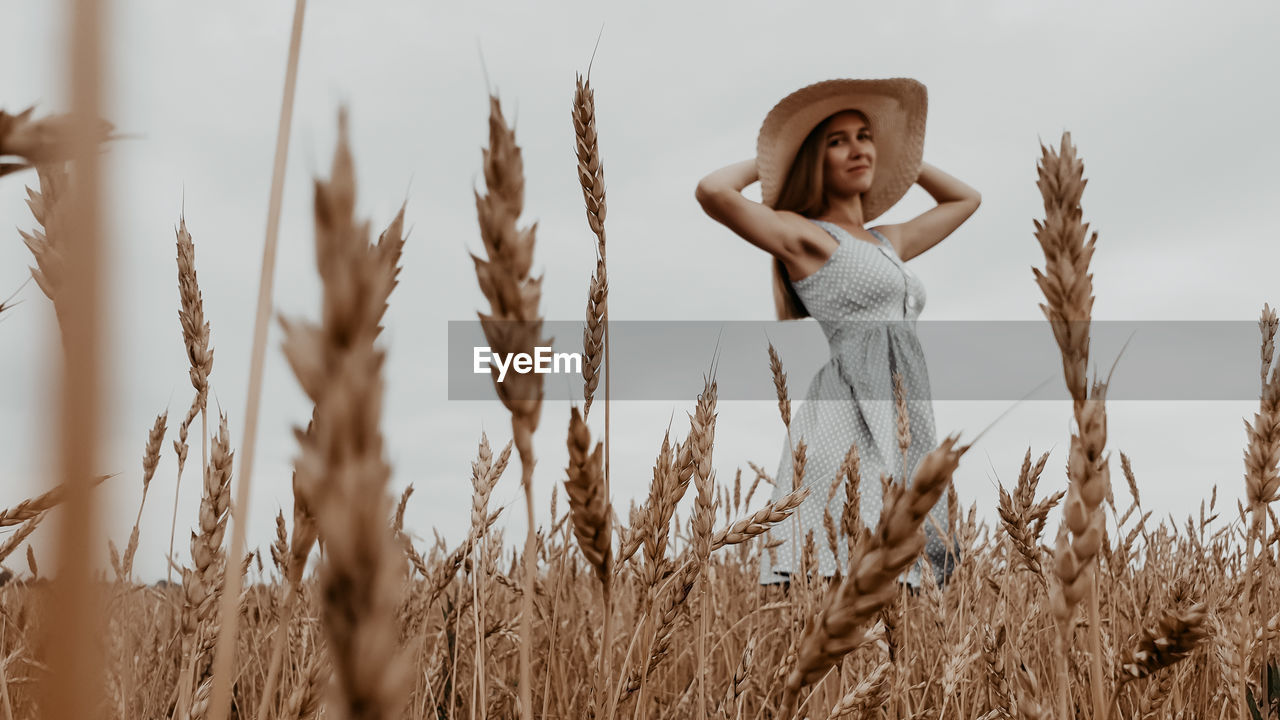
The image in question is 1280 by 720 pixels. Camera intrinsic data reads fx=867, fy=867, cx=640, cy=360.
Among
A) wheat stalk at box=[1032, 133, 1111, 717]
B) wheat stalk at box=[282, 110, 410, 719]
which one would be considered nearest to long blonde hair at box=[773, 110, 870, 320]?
wheat stalk at box=[1032, 133, 1111, 717]

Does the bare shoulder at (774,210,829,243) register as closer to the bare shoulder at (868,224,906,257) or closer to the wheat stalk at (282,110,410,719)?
the bare shoulder at (868,224,906,257)

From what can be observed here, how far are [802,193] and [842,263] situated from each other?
812 millimetres

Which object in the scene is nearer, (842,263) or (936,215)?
(842,263)

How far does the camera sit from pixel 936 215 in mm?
6512

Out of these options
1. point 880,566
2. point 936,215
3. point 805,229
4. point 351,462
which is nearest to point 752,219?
point 805,229

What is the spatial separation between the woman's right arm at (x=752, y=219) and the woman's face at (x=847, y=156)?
1.40 ft

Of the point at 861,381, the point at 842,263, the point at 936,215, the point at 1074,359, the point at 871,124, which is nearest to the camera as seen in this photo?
the point at 1074,359

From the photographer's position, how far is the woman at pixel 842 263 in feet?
14.7

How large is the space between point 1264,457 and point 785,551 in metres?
3.51

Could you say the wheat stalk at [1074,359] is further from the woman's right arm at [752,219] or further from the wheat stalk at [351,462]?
the woman's right arm at [752,219]

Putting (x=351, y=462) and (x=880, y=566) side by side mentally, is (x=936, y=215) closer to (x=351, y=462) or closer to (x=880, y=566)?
(x=880, y=566)

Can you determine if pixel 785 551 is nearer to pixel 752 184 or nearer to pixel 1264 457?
pixel 752 184

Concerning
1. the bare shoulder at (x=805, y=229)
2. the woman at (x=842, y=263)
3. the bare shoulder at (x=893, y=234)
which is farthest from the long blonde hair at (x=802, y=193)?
the bare shoulder at (x=893, y=234)

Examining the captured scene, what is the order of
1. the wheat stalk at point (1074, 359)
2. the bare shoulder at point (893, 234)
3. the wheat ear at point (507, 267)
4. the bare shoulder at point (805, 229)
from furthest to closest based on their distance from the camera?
the bare shoulder at point (893, 234), the bare shoulder at point (805, 229), the wheat stalk at point (1074, 359), the wheat ear at point (507, 267)
